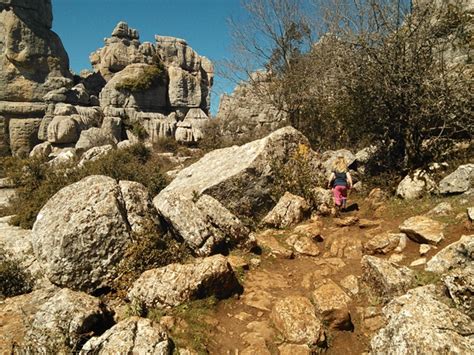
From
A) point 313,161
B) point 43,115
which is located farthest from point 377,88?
point 43,115

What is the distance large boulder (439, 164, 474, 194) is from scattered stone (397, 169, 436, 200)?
43 centimetres

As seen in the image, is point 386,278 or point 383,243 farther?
point 383,243

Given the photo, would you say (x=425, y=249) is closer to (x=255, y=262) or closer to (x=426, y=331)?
(x=426, y=331)

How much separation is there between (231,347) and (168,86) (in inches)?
1931

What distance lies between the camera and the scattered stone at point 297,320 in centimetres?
475

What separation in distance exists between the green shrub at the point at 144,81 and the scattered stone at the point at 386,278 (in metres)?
45.8

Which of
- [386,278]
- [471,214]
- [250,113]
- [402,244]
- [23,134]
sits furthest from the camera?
[23,134]

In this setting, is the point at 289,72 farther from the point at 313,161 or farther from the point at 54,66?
the point at 54,66

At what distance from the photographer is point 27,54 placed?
133ft

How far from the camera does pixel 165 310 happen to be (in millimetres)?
5484

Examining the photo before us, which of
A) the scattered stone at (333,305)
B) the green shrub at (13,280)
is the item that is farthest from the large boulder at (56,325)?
the scattered stone at (333,305)

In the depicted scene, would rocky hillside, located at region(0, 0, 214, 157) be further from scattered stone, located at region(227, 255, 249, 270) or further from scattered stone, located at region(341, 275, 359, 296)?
scattered stone, located at region(341, 275, 359, 296)

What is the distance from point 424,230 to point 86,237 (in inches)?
265

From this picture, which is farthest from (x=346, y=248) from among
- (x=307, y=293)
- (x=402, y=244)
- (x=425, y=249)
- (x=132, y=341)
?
(x=132, y=341)
